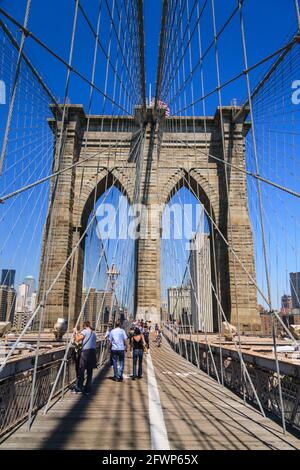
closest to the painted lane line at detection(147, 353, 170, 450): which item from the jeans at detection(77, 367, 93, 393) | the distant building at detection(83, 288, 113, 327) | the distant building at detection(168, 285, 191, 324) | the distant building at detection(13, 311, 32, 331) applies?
the jeans at detection(77, 367, 93, 393)

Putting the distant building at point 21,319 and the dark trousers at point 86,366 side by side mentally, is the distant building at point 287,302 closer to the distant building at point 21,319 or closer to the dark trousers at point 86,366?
the distant building at point 21,319

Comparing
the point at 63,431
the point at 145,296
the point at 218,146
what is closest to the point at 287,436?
the point at 63,431

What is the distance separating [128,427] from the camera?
11.9 feet

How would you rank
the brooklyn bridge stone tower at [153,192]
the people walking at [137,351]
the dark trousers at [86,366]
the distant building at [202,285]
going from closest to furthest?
the dark trousers at [86,366]
the people walking at [137,351]
the distant building at [202,285]
the brooklyn bridge stone tower at [153,192]

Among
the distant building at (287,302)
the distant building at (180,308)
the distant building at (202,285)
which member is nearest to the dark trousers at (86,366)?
the distant building at (202,285)

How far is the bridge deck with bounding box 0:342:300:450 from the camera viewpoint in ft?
10.3

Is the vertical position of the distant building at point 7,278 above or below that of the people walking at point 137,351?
above

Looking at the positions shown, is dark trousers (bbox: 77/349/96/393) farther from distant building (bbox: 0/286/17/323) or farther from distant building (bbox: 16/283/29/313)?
distant building (bbox: 16/283/29/313)

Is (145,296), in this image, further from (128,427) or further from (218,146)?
(128,427)

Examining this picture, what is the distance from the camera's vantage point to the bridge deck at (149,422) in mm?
3143

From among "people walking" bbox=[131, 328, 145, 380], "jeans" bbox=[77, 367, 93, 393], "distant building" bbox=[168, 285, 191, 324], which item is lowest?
"jeans" bbox=[77, 367, 93, 393]

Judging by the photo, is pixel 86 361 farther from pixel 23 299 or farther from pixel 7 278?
pixel 23 299

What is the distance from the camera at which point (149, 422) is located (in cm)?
385

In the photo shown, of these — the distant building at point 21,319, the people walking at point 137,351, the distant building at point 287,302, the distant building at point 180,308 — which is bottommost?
the people walking at point 137,351
